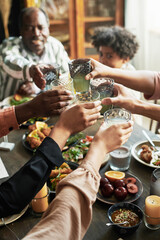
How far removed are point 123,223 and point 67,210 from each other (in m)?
0.47

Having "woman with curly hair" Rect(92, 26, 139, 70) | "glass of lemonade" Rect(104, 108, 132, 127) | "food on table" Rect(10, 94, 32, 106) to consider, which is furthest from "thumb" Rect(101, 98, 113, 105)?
"woman with curly hair" Rect(92, 26, 139, 70)

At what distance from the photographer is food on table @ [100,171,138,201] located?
129cm

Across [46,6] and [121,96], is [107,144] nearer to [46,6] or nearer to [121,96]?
[121,96]

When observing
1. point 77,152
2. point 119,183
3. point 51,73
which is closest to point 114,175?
point 119,183

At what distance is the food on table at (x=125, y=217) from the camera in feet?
3.75

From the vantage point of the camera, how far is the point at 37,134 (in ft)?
6.10

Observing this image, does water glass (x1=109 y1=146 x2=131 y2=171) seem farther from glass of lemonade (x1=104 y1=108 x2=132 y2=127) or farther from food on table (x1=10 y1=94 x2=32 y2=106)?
food on table (x1=10 y1=94 x2=32 y2=106)

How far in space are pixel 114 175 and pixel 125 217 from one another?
10.6 inches

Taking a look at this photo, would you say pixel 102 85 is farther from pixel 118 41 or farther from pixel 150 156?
pixel 118 41

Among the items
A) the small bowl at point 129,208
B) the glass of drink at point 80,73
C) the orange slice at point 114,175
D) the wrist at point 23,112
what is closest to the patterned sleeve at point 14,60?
the wrist at point 23,112

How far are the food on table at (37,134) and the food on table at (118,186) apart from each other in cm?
55

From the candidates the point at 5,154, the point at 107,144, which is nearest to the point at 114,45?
the point at 5,154

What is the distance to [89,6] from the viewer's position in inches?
156

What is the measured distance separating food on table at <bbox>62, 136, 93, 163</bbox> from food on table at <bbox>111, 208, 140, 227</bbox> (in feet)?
1.63
